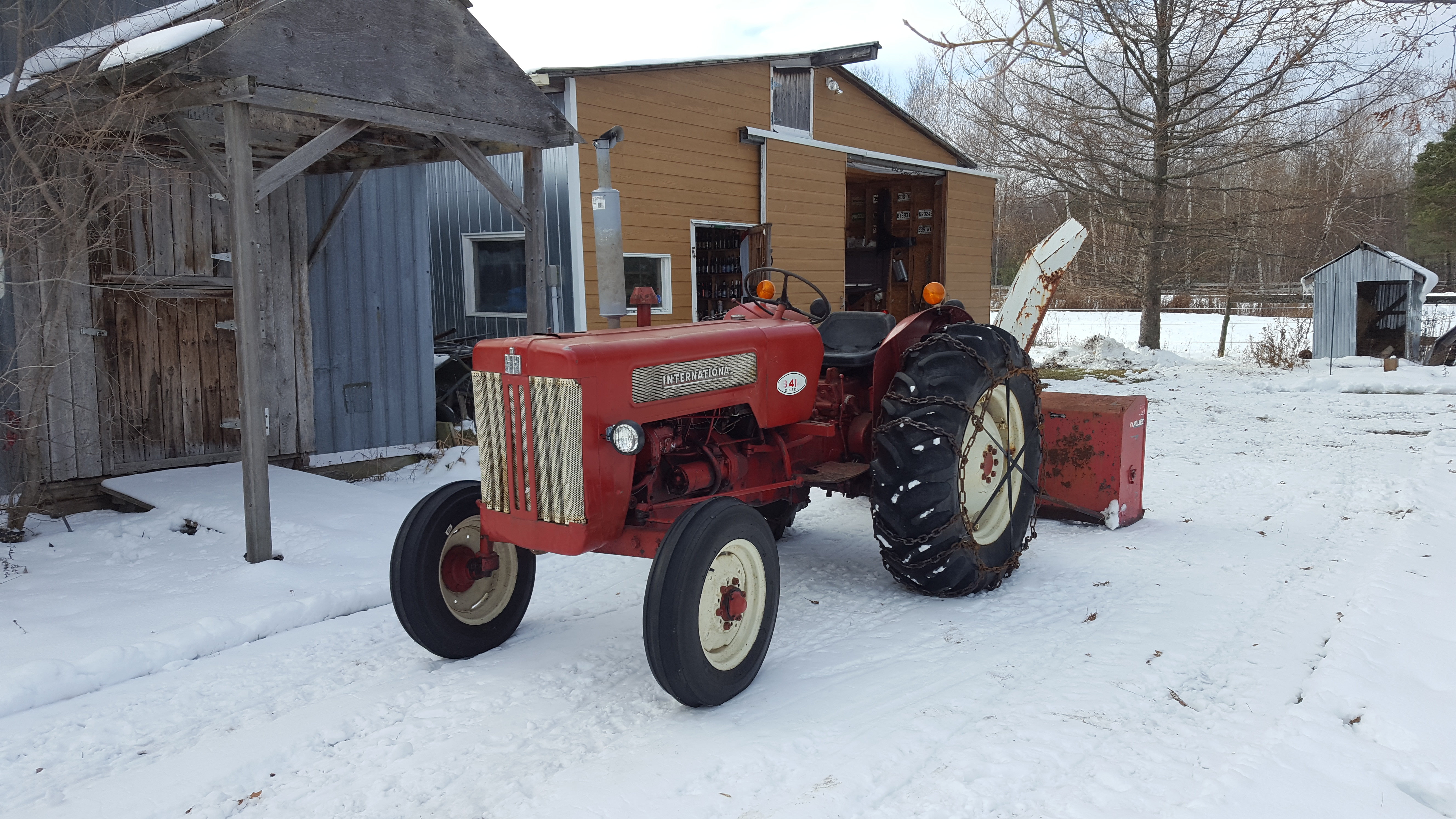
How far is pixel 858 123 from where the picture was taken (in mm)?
13227

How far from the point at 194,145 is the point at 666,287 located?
610cm

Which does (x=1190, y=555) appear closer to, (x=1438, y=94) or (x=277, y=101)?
(x=1438, y=94)

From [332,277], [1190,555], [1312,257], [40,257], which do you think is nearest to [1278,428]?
[1190,555]

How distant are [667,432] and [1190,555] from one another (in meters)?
2.98

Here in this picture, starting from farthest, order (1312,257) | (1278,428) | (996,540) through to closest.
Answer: (1312,257) < (1278,428) < (996,540)

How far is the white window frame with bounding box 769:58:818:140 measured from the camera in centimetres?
1169

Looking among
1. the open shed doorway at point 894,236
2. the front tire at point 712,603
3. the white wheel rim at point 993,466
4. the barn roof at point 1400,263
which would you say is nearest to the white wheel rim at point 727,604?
the front tire at point 712,603

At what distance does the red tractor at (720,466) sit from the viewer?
3.16 m

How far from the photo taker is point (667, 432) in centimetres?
353

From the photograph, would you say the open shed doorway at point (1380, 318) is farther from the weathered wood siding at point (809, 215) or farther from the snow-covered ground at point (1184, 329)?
the weathered wood siding at point (809, 215)

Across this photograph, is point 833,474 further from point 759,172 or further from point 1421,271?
point 1421,271

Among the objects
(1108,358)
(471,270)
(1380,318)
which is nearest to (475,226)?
(471,270)

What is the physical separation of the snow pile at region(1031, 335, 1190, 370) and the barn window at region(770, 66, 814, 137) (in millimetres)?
5508

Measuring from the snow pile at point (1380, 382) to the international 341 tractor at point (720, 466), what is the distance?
898 cm
